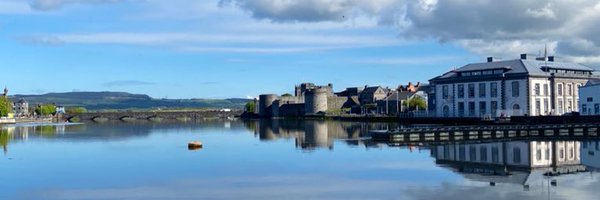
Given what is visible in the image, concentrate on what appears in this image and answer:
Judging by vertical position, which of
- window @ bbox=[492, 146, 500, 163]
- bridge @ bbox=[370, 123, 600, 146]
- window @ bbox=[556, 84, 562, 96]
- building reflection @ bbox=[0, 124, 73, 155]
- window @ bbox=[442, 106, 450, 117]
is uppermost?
window @ bbox=[556, 84, 562, 96]

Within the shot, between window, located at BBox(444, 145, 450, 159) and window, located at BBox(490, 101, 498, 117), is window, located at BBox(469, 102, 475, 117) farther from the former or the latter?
window, located at BBox(444, 145, 450, 159)

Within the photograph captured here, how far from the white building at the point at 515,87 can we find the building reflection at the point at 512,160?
31598 millimetres

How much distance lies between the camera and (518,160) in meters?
32.9

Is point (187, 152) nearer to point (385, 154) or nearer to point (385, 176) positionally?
point (385, 154)

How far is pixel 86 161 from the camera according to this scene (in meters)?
35.7

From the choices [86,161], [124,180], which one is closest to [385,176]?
[124,180]

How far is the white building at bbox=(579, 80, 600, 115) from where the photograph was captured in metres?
67.6

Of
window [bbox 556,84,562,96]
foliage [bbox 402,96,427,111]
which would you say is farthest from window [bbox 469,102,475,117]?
foliage [bbox 402,96,427,111]

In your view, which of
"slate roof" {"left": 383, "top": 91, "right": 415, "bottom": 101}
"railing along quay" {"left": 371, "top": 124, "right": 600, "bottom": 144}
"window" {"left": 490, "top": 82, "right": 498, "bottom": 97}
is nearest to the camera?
"railing along quay" {"left": 371, "top": 124, "right": 600, "bottom": 144}

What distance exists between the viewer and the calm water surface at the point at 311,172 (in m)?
22.6

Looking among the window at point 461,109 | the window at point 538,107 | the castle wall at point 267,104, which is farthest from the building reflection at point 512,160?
the castle wall at point 267,104

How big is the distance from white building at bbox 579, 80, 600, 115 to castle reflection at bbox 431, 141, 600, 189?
2422 cm

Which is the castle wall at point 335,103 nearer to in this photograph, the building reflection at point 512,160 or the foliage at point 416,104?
the foliage at point 416,104

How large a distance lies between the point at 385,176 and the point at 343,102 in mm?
114707
